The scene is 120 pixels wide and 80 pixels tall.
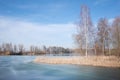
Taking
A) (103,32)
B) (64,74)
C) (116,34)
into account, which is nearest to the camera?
(64,74)

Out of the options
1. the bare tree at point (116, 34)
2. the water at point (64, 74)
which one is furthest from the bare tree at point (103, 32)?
the water at point (64, 74)

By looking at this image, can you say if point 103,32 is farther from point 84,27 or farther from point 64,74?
point 64,74

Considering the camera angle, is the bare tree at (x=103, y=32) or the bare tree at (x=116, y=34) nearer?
the bare tree at (x=116, y=34)

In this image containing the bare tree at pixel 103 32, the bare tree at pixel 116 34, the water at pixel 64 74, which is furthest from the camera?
the bare tree at pixel 103 32

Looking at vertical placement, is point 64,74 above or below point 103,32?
below

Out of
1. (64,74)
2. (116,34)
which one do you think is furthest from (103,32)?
(64,74)

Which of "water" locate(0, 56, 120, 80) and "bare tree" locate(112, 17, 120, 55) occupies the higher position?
"bare tree" locate(112, 17, 120, 55)

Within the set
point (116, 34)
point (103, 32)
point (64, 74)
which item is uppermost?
point (103, 32)

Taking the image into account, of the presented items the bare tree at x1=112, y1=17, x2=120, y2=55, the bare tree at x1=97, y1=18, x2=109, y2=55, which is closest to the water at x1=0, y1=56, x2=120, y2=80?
the bare tree at x1=112, y1=17, x2=120, y2=55

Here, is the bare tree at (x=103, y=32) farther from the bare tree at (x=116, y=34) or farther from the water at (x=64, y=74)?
the water at (x=64, y=74)

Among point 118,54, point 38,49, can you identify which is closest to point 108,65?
point 118,54

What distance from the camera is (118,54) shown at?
25750mm

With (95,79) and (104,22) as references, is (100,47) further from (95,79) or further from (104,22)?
(95,79)

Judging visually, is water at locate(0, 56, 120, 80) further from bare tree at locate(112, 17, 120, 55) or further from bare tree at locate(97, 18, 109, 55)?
bare tree at locate(97, 18, 109, 55)
